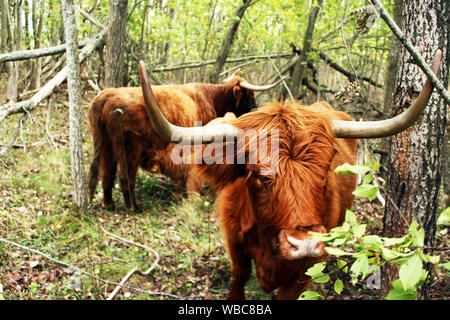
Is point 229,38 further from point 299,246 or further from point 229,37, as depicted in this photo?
point 299,246

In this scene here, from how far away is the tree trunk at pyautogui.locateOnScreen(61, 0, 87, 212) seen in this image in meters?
4.61

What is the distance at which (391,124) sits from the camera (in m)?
2.53

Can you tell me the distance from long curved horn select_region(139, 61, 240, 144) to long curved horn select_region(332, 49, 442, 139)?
34.6 inches

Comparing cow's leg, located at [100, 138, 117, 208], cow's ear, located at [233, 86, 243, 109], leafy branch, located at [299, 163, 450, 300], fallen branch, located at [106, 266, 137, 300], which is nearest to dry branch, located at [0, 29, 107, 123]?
cow's leg, located at [100, 138, 117, 208]

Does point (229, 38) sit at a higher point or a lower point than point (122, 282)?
higher

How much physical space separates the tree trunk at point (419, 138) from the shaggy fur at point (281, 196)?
56 centimetres

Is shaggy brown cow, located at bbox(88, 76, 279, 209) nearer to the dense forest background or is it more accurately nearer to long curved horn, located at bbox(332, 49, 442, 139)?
the dense forest background

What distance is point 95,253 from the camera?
447cm

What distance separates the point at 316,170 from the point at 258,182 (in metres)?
0.45

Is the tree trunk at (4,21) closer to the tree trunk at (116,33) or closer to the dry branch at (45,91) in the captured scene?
the dry branch at (45,91)

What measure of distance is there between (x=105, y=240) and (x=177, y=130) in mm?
2738

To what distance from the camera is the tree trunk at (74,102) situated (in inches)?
181

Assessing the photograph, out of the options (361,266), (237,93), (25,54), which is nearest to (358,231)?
(361,266)

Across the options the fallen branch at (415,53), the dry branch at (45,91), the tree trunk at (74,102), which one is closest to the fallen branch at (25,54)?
the dry branch at (45,91)
